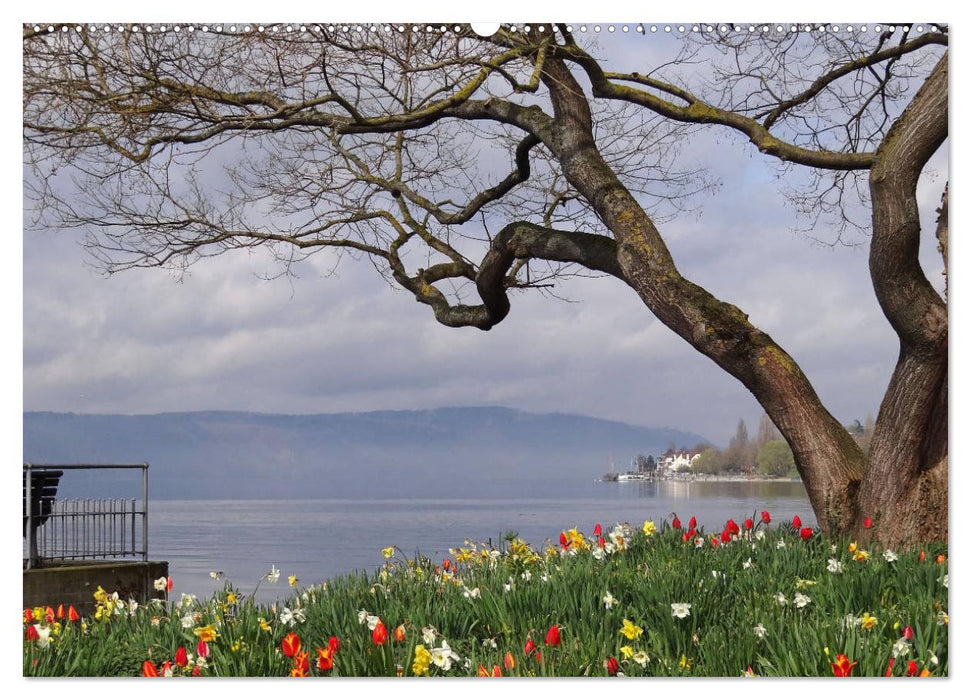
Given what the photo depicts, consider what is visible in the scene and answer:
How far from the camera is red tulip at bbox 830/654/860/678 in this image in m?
4.05

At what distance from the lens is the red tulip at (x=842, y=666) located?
4.05 metres

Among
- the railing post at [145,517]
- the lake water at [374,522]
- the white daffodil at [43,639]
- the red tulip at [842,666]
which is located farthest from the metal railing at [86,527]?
the red tulip at [842,666]

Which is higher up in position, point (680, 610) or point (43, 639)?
point (680, 610)

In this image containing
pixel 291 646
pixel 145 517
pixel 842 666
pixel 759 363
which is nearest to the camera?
pixel 842 666

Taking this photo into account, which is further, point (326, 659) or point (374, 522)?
point (374, 522)

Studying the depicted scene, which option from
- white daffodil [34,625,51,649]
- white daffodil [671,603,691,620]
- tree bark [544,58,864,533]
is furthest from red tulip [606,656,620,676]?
tree bark [544,58,864,533]

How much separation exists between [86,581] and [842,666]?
924cm

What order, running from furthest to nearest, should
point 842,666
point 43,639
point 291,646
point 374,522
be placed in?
point 374,522 < point 43,639 < point 291,646 < point 842,666

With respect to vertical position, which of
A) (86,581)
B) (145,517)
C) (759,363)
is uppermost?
(759,363)

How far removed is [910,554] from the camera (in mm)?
6336

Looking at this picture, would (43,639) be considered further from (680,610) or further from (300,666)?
(680,610)

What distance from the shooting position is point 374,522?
7945 millimetres

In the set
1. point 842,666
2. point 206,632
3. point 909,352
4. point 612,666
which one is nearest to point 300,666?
point 206,632
